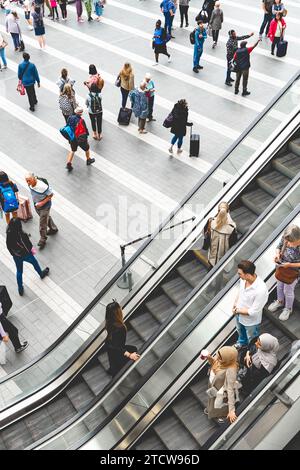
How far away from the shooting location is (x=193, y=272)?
844cm

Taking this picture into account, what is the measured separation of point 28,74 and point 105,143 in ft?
9.42

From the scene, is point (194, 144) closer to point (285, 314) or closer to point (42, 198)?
point (42, 198)

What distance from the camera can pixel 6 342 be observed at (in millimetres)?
8680

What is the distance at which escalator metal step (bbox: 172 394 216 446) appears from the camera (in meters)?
6.82

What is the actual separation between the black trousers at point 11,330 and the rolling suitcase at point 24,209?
3310 mm

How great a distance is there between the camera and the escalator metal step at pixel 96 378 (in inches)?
Answer: 316

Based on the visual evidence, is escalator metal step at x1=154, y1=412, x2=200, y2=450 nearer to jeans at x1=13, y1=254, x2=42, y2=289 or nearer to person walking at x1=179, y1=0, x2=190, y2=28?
jeans at x1=13, y1=254, x2=42, y2=289

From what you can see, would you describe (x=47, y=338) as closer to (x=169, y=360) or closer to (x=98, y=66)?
(x=169, y=360)

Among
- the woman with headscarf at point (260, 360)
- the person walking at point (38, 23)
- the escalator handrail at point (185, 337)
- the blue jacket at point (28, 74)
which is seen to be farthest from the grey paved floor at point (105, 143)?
the woman with headscarf at point (260, 360)

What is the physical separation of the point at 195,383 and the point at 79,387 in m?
1.94

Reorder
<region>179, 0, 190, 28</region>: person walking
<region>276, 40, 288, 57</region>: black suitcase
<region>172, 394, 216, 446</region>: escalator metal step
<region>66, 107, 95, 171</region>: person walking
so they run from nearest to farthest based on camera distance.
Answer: <region>172, 394, 216, 446</region>: escalator metal step → <region>66, 107, 95, 171</region>: person walking → <region>276, 40, 288, 57</region>: black suitcase → <region>179, 0, 190, 28</region>: person walking

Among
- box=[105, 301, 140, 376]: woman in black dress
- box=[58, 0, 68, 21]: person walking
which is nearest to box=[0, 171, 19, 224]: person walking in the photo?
box=[105, 301, 140, 376]: woman in black dress
